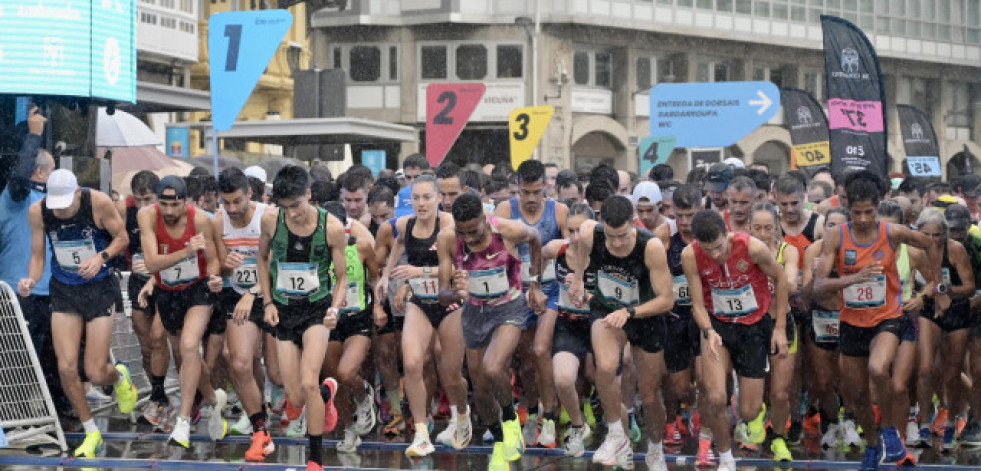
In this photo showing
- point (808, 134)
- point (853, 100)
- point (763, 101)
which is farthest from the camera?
point (808, 134)

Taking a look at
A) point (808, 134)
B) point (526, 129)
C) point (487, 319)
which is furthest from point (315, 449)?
point (808, 134)

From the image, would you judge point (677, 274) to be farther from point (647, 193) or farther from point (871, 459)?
point (871, 459)

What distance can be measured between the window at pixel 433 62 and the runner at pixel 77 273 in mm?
36278

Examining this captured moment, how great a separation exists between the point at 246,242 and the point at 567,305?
2.30 meters

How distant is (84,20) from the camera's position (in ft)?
45.9

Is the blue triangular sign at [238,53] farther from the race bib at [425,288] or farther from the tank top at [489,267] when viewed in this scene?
the tank top at [489,267]

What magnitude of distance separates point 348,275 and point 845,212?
359 cm

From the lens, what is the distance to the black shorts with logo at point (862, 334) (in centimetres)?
953

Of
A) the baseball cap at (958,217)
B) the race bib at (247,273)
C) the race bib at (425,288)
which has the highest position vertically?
the baseball cap at (958,217)

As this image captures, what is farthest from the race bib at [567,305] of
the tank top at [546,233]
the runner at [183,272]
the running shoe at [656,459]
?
the runner at [183,272]

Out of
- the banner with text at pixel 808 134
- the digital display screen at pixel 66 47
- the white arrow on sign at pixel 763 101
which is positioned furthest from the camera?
the banner with text at pixel 808 134

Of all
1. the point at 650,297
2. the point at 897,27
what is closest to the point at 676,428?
the point at 650,297

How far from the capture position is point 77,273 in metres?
10.5

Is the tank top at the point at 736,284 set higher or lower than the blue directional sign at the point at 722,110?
lower
